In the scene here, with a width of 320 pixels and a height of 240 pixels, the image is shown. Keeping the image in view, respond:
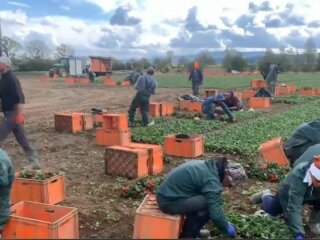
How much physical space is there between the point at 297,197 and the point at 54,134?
9.60 m

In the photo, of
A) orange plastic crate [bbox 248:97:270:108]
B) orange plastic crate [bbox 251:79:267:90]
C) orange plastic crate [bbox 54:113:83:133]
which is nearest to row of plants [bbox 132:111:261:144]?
orange plastic crate [bbox 54:113:83:133]

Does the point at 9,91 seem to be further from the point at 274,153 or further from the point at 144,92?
the point at 144,92

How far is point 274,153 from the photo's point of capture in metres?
9.59

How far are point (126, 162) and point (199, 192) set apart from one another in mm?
3576

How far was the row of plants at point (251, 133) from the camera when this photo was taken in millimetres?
11430

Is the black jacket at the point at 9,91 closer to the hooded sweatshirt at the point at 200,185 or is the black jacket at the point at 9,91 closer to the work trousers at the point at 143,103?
the hooded sweatshirt at the point at 200,185

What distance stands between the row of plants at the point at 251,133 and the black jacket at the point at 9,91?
4956 mm

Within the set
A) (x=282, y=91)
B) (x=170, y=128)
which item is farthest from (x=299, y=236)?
(x=282, y=91)

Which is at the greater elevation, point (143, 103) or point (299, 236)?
point (143, 103)

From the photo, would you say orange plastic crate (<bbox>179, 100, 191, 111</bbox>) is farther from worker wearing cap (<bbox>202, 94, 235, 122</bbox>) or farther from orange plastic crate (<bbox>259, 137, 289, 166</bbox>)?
orange plastic crate (<bbox>259, 137, 289, 166</bbox>)

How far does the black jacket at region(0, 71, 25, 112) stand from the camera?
8.89 metres

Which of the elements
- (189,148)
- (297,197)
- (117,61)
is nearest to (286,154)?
(189,148)

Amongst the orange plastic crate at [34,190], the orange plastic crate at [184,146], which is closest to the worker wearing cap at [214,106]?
the orange plastic crate at [184,146]

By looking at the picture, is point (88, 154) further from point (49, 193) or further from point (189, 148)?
point (49, 193)
